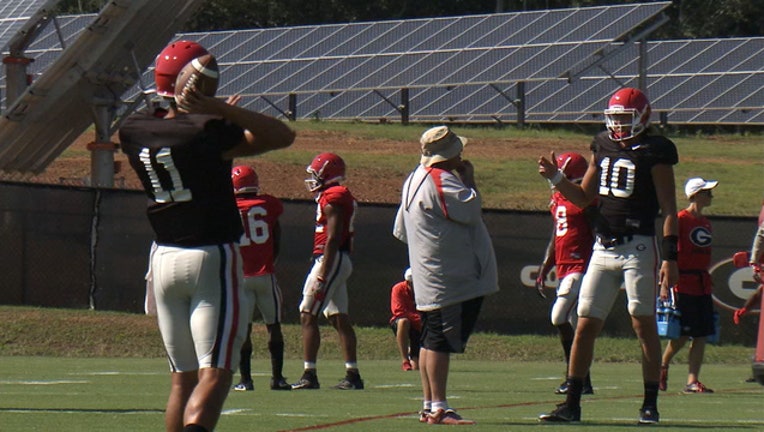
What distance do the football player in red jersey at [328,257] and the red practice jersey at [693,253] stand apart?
3.04 m

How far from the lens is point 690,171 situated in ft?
98.9

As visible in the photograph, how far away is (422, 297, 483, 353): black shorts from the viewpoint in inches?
356

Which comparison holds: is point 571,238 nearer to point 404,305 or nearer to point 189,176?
point 404,305

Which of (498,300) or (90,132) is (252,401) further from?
(90,132)

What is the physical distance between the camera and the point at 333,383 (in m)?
13.8

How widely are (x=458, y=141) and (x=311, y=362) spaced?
391 cm

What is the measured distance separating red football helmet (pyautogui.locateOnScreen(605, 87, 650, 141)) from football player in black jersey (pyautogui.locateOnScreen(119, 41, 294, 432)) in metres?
3.48

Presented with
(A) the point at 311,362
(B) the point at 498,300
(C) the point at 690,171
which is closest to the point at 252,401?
(A) the point at 311,362

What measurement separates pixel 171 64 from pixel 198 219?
0.69 metres

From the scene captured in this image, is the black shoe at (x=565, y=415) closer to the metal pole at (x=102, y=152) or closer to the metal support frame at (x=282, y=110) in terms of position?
the metal pole at (x=102, y=152)

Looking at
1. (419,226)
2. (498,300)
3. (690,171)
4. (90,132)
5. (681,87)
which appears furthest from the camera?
(681,87)

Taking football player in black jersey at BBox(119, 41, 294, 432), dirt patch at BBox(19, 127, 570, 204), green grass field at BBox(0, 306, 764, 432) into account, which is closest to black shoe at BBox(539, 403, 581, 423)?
green grass field at BBox(0, 306, 764, 432)

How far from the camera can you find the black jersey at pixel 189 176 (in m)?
6.27

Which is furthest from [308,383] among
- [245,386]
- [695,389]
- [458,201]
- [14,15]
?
[14,15]
